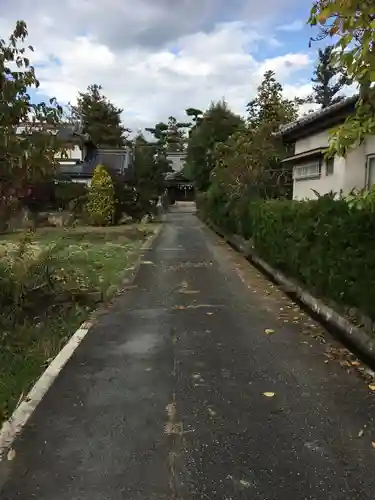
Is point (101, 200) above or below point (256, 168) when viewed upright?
below

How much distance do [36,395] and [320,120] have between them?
11339 mm

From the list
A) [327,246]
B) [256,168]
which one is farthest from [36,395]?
[256,168]

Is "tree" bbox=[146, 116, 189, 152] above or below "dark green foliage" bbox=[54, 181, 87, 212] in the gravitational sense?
above

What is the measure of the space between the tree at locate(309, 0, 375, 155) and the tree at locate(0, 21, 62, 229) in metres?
4.15

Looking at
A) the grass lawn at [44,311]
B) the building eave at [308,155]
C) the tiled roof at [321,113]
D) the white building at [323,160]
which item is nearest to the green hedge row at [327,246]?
the white building at [323,160]

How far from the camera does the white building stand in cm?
1184

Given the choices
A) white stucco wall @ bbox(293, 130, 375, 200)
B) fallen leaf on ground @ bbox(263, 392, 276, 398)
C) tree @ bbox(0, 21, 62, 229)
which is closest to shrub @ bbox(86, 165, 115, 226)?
white stucco wall @ bbox(293, 130, 375, 200)

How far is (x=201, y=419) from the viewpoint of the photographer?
3982 millimetres

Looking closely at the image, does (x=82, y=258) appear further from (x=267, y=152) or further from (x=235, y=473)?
(x=235, y=473)

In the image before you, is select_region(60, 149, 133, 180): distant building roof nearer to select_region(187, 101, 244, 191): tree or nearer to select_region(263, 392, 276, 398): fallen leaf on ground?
select_region(187, 101, 244, 191): tree

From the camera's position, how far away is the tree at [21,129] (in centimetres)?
656

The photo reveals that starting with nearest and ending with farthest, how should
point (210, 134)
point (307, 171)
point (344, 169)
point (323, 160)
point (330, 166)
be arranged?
1. point (344, 169)
2. point (330, 166)
3. point (323, 160)
4. point (307, 171)
5. point (210, 134)

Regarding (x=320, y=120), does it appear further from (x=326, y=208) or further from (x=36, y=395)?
(x=36, y=395)

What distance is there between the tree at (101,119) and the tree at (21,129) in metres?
48.3
